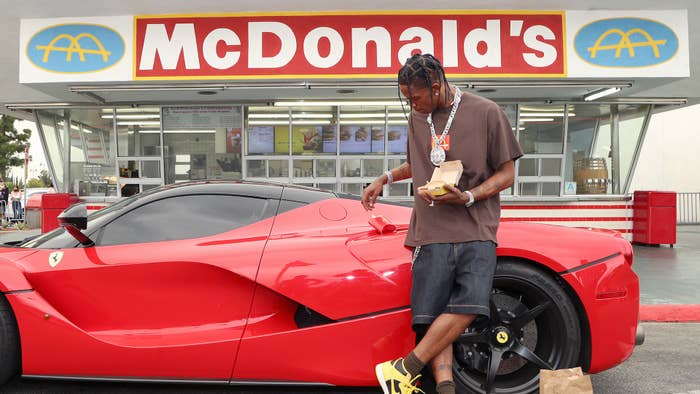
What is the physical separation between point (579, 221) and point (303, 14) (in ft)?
21.0

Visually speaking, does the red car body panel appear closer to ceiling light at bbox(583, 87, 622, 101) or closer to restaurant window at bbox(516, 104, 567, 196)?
ceiling light at bbox(583, 87, 622, 101)

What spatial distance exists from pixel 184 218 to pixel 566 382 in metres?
2.05

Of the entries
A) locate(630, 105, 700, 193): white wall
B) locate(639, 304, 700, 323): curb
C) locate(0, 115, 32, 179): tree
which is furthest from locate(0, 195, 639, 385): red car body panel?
locate(0, 115, 32, 179): tree

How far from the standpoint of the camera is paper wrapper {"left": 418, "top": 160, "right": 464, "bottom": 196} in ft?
7.39

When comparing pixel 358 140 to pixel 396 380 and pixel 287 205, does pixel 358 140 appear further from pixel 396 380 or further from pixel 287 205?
pixel 396 380

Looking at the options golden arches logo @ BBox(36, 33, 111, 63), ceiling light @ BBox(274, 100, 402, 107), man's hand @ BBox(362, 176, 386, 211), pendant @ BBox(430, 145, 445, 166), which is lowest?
man's hand @ BBox(362, 176, 386, 211)

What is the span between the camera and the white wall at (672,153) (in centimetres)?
2152

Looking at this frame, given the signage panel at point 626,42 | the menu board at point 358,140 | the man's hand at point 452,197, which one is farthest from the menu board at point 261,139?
the man's hand at point 452,197

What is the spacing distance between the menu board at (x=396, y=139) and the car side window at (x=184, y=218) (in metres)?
7.65

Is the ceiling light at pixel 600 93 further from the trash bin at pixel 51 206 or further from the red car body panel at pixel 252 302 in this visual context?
the trash bin at pixel 51 206

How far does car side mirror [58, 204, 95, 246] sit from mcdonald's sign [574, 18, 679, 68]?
7522mm

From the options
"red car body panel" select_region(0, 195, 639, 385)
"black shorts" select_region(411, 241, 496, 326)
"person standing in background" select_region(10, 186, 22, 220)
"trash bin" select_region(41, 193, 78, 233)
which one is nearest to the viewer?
"black shorts" select_region(411, 241, 496, 326)

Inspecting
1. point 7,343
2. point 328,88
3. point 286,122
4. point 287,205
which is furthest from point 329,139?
point 7,343

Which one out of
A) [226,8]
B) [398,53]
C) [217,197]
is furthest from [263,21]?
[217,197]
